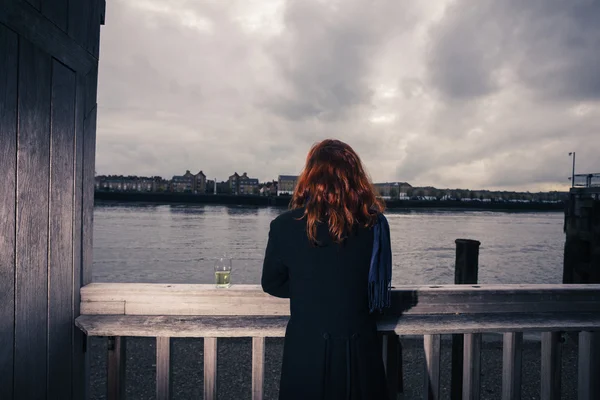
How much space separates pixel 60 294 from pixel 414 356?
6.19 metres

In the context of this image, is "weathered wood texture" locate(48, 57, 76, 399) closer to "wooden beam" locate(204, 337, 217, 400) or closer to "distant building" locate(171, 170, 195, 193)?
"wooden beam" locate(204, 337, 217, 400)

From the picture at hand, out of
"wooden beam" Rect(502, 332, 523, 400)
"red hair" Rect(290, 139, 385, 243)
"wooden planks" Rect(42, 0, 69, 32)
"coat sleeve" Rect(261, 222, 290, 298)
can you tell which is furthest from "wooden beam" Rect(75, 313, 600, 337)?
"wooden planks" Rect(42, 0, 69, 32)

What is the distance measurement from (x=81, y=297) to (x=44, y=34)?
1.21 metres

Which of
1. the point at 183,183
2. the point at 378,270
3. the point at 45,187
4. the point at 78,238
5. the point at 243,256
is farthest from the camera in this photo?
the point at 183,183

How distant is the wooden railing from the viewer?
1969 millimetres

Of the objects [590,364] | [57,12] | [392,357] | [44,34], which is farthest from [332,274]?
[590,364]

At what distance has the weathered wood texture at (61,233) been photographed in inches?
69.1

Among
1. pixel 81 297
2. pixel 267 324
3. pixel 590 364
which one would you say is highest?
pixel 81 297

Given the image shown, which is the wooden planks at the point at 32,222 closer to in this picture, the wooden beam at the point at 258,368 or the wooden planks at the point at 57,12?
the wooden planks at the point at 57,12

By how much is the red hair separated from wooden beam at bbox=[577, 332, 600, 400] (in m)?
1.50

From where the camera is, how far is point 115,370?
2.01 m

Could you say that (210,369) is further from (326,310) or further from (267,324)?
(326,310)

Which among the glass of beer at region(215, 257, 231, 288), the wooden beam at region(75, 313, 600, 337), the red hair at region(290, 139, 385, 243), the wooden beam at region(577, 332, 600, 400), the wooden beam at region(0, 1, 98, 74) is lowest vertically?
the wooden beam at region(577, 332, 600, 400)

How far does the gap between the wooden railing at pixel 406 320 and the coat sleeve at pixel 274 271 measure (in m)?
0.33
